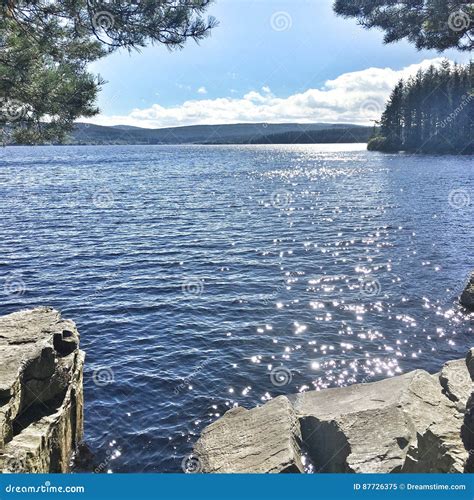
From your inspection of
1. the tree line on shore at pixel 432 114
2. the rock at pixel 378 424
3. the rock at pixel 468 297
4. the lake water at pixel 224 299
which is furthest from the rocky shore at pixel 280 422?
the tree line on shore at pixel 432 114

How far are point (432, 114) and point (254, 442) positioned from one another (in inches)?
6221

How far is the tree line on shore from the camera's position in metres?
136

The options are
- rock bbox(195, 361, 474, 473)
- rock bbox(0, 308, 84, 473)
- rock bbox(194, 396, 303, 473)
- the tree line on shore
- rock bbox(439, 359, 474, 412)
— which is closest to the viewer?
rock bbox(0, 308, 84, 473)

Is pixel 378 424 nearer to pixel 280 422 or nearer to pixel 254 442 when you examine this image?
pixel 280 422

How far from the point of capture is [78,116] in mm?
15523

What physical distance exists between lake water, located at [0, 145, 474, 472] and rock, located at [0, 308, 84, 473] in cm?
162

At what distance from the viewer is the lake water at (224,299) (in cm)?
1552

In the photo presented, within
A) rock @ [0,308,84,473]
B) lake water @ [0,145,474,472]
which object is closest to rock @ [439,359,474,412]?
lake water @ [0,145,474,472]

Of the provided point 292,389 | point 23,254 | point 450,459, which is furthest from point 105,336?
point 23,254

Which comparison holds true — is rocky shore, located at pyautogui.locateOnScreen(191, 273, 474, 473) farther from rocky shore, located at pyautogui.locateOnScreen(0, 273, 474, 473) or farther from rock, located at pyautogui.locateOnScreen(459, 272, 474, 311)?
rock, located at pyautogui.locateOnScreen(459, 272, 474, 311)

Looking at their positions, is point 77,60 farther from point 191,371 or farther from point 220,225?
point 220,225

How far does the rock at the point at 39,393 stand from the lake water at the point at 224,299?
1.62 m

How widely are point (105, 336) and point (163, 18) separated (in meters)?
12.7

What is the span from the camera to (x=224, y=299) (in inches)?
922
